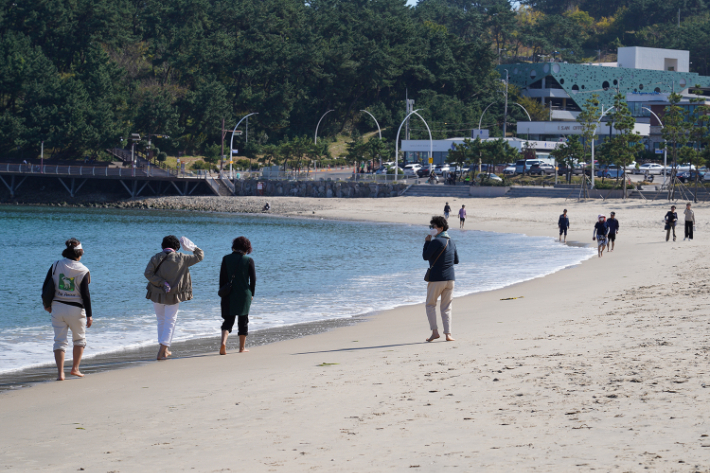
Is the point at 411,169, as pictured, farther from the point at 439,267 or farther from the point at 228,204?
the point at 439,267

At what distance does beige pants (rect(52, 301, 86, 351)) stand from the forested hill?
8380 centimetres

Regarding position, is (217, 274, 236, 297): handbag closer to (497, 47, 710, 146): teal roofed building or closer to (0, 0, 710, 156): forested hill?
(0, 0, 710, 156): forested hill

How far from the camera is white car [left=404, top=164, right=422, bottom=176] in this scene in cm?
7424

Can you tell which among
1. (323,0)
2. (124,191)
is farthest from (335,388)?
(323,0)

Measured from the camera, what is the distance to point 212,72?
107688 millimetres

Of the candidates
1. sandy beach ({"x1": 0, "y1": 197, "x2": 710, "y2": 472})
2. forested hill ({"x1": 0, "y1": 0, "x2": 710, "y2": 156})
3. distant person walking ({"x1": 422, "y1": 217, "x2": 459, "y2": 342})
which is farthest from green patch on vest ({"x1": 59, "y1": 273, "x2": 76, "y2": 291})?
forested hill ({"x1": 0, "y1": 0, "x2": 710, "y2": 156})

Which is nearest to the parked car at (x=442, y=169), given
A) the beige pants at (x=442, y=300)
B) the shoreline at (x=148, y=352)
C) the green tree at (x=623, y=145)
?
the green tree at (x=623, y=145)

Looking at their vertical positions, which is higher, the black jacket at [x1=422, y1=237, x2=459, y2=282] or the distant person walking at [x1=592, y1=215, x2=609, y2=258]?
the black jacket at [x1=422, y1=237, x2=459, y2=282]

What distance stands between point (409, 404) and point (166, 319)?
438cm

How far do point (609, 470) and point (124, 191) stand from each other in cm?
8381

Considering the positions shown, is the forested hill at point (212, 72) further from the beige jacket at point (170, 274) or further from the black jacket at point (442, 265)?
the black jacket at point (442, 265)

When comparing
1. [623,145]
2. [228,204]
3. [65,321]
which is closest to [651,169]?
[623,145]

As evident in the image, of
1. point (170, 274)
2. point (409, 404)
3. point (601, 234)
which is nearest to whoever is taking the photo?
point (409, 404)

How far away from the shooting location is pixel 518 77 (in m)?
119
